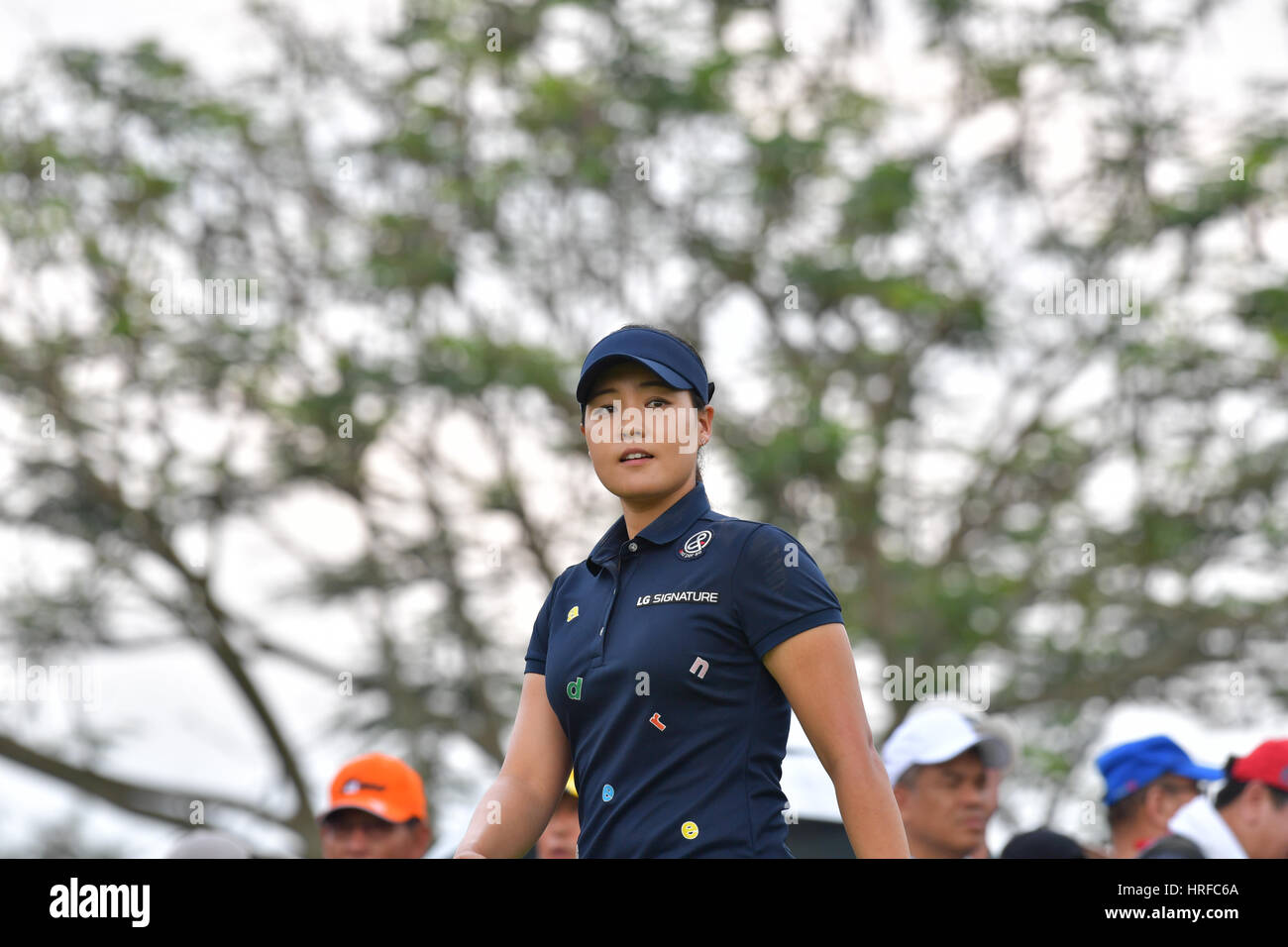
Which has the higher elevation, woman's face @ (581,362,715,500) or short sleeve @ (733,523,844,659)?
woman's face @ (581,362,715,500)


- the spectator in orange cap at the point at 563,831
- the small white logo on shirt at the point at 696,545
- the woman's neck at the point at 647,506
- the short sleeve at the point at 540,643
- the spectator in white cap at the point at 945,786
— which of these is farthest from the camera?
the spectator in orange cap at the point at 563,831

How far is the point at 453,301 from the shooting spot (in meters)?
11.9

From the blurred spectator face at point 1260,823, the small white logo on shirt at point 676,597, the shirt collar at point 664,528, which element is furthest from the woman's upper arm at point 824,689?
the blurred spectator face at point 1260,823

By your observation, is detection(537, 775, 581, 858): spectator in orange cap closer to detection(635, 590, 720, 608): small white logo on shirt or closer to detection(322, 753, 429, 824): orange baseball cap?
detection(322, 753, 429, 824): orange baseball cap

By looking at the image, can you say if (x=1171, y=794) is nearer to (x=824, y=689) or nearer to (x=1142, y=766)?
(x=1142, y=766)

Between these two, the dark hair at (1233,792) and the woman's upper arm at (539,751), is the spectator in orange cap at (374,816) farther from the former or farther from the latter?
the woman's upper arm at (539,751)

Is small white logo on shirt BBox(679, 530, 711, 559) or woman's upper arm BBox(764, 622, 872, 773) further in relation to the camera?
small white logo on shirt BBox(679, 530, 711, 559)

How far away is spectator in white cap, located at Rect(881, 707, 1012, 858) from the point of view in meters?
4.61

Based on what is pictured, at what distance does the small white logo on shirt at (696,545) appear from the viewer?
210cm

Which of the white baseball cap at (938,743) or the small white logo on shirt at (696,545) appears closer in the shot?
the small white logo on shirt at (696,545)

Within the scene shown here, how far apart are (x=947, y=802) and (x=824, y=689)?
9.39 ft

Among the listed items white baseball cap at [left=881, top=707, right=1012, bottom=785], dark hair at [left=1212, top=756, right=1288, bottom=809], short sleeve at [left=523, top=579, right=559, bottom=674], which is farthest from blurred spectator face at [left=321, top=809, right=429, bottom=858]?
short sleeve at [left=523, top=579, right=559, bottom=674]

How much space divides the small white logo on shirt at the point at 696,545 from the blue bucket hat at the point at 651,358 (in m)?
0.20
